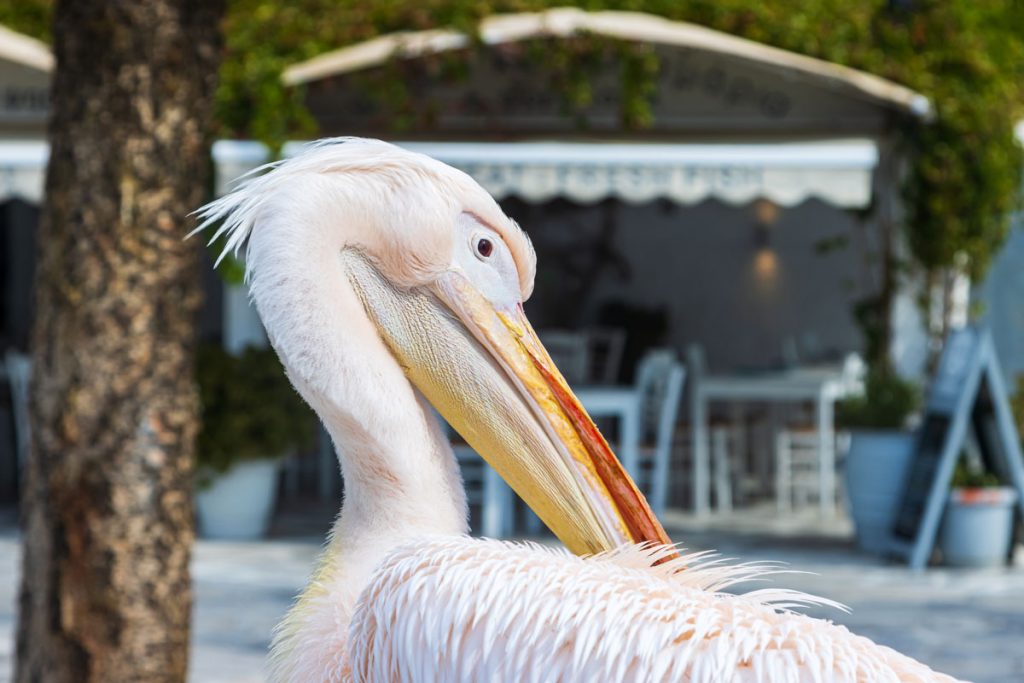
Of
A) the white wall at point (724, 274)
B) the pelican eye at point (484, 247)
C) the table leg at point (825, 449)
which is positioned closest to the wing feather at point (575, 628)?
the pelican eye at point (484, 247)

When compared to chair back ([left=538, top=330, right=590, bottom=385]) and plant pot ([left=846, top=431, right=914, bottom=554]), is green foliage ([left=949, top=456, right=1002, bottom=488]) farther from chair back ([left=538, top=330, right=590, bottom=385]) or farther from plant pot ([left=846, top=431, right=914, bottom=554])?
chair back ([left=538, top=330, right=590, bottom=385])

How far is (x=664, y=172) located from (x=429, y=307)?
6756 mm

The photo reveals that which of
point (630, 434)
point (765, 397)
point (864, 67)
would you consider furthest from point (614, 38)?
point (765, 397)

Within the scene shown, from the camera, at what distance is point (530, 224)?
15977 mm

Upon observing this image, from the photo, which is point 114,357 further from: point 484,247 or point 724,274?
point 724,274

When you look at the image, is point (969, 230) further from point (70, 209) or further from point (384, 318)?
point (384, 318)

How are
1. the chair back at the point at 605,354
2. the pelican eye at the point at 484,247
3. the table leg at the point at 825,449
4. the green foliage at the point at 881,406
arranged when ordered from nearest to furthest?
the pelican eye at the point at 484,247 → the green foliage at the point at 881,406 → the table leg at the point at 825,449 → the chair back at the point at 605,354

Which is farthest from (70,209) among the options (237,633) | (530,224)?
(530,224)

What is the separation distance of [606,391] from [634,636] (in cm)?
725

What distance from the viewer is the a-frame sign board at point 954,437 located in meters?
7.54

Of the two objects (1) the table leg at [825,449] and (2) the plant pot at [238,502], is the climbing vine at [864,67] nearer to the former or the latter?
(1) the table leg at [825,449]

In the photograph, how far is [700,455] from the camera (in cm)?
994

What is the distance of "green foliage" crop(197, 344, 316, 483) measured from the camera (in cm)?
846

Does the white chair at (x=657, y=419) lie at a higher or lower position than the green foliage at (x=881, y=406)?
lower
